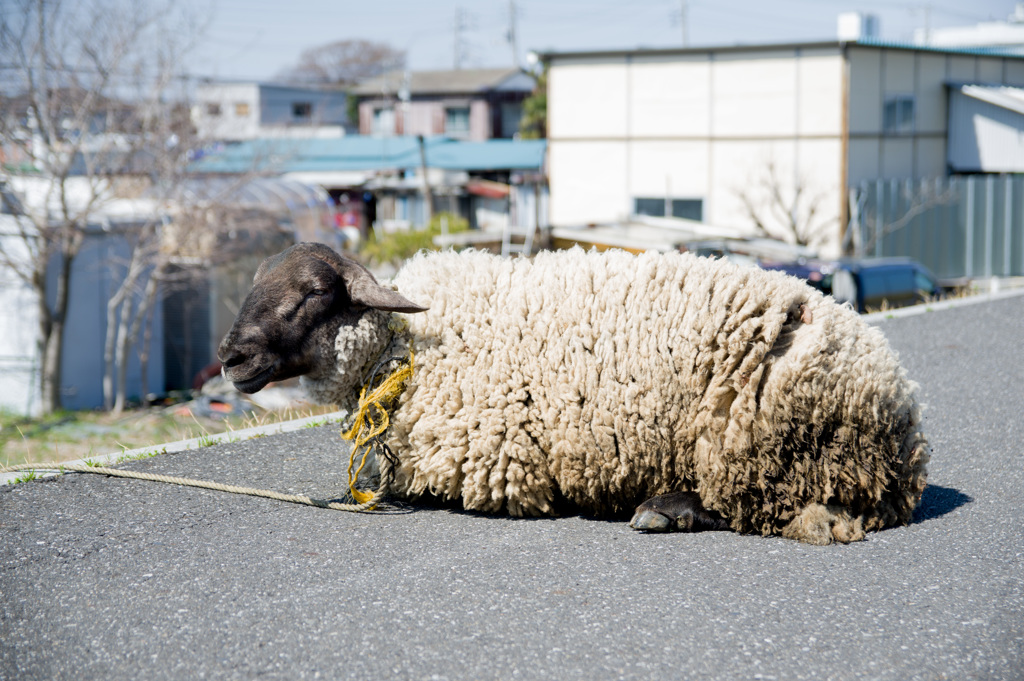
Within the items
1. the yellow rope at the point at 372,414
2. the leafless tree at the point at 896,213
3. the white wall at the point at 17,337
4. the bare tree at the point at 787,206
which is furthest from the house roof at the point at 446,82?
the yellow rope at the point at 372,414

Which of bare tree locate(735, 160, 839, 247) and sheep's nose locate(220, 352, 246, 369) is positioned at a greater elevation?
bare tree locate(735, 160, 839, 247)

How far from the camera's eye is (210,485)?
4.69 meters

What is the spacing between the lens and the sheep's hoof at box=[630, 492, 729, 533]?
405cm

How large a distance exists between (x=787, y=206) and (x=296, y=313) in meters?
24.1

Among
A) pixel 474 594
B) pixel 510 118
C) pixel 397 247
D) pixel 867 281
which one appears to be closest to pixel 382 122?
pixel 510 118

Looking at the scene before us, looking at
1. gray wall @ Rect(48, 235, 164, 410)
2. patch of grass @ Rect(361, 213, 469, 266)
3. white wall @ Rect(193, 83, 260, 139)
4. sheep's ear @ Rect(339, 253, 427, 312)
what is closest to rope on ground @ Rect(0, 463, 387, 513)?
sheep's ear @ Rect(339, 253, 427, 312)

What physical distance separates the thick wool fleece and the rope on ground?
0.26 meters

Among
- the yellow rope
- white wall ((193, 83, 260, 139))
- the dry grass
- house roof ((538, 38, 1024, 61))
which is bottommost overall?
the dry grass

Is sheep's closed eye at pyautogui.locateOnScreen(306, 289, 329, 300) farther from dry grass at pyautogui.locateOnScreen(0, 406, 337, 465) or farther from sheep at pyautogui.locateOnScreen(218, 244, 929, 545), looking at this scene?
dry grass at pyautogui.locateOnScreen(0, 406, 337, 465)

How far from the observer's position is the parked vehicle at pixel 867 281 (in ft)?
38.5

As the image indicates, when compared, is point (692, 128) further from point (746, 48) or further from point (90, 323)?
point (90, 323)

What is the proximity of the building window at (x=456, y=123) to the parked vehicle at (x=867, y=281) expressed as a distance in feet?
139

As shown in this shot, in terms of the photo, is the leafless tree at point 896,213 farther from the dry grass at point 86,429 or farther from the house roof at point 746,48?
the dry grass at point 86,429

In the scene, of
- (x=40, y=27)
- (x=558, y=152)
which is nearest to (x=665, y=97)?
(x=558, y=152)
